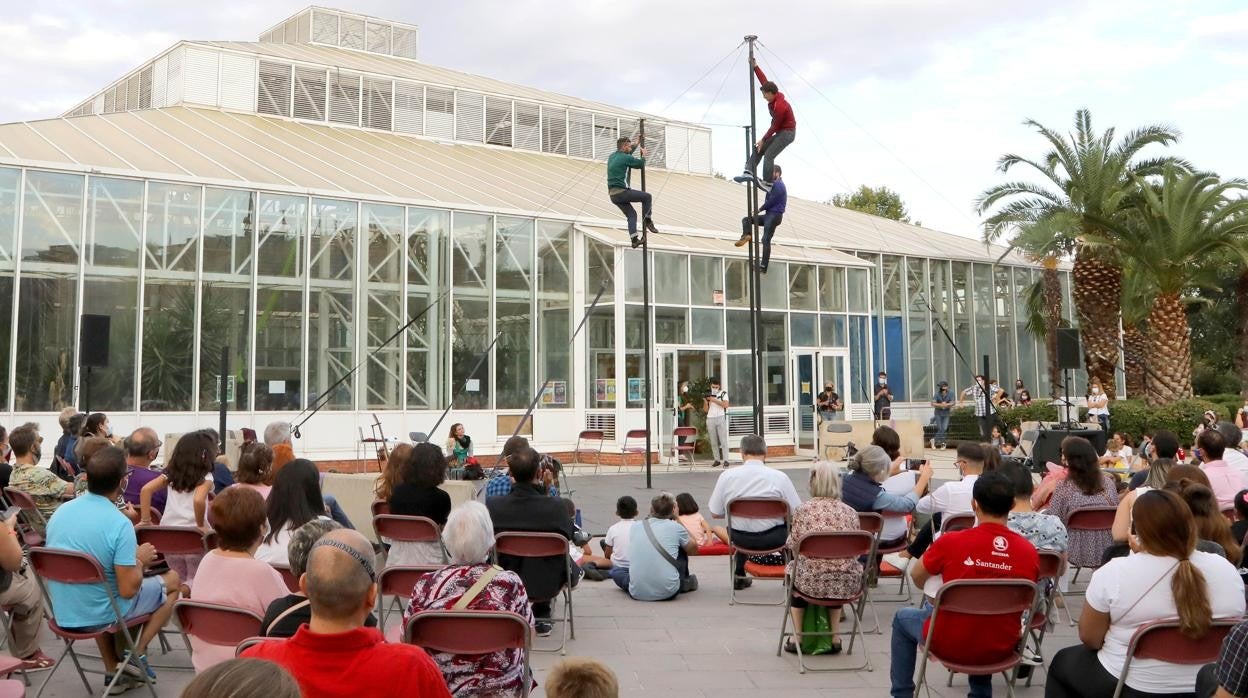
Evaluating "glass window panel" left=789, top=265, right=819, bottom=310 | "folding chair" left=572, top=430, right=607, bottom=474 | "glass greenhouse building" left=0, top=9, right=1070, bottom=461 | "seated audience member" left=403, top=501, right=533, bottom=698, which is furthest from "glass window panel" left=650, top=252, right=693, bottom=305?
"seated audience member" left=403, top=501, right=533, bottom=698

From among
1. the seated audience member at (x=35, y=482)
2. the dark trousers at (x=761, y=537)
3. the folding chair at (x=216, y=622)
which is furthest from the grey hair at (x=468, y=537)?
the seated audience member at (x=35, y=482)

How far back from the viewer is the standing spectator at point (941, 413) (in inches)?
979

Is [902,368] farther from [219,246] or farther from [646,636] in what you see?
[646,636]

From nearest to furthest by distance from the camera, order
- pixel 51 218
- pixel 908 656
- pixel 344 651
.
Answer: pixel 344 651, pixel 908 656, pixel 51 218

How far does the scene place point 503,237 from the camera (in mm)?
21594

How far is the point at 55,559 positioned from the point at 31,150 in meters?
14.9

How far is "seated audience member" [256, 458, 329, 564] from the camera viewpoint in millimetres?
5629

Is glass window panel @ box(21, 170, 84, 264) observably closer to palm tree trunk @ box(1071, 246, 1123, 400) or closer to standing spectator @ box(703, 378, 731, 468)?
standing spectator @ box(703, 378, 731, 468)

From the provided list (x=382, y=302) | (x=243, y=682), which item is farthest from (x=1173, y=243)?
(x=243, y=682)

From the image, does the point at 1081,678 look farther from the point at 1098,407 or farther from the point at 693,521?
the point at 1098,407

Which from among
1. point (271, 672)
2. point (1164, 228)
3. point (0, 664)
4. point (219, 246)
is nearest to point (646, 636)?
point (0, 664)

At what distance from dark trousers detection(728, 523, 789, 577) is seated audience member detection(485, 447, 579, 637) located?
172 centimetres

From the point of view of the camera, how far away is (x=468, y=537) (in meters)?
4.51

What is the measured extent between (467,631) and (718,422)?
16.6m
